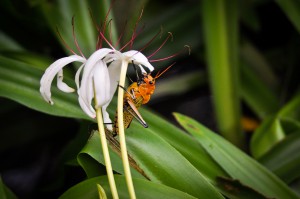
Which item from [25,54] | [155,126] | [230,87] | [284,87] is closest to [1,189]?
[155,126]

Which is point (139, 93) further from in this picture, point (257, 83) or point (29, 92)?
point (257, 83)

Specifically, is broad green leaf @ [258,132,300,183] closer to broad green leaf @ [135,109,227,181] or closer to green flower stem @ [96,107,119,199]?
broad green leaf @ [135,109,227,181]

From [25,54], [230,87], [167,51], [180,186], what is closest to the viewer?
[180,186]

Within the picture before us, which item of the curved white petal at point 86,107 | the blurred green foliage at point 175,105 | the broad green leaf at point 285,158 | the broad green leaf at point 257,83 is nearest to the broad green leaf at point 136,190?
the blurred green foliage at point 175,105

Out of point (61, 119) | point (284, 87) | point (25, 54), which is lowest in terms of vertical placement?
point (284, 87)

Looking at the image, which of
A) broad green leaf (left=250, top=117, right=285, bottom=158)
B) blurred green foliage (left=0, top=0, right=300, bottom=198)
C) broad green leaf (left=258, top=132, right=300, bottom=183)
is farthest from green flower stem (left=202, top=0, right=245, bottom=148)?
broad green leaf (left=258, top=132, right=300, bottom=183)

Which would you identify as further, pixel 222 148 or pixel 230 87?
pixel 230 87

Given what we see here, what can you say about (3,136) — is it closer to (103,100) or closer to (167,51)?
(167,51)
